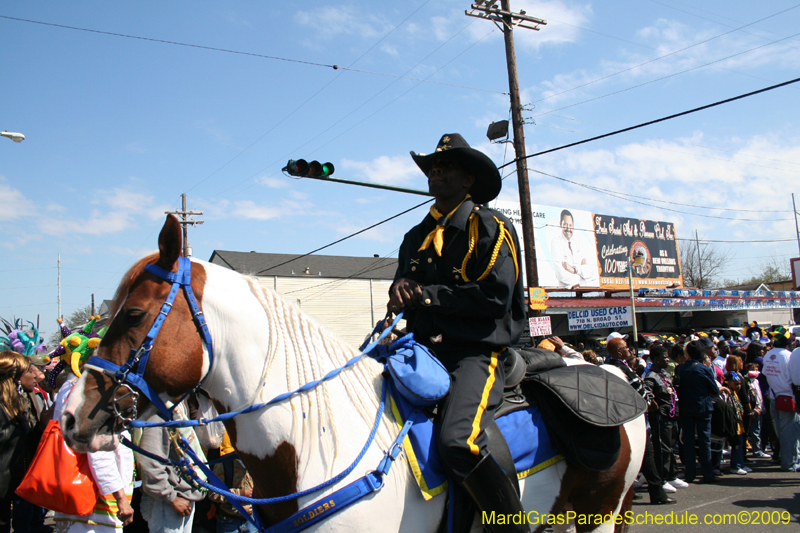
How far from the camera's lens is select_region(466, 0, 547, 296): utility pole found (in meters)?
13.2

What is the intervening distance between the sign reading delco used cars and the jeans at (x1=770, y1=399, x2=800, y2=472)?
7.59 m

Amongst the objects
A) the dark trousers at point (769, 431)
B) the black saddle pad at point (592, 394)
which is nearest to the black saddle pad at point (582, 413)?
the black saddle pad at point (592, 394)

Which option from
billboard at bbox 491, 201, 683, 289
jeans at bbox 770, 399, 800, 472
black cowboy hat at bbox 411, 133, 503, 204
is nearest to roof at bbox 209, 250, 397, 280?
billboard at bbox 491, 201, 683, 289

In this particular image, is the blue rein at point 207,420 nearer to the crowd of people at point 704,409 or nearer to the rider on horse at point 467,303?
the rider on horse at point 467,303

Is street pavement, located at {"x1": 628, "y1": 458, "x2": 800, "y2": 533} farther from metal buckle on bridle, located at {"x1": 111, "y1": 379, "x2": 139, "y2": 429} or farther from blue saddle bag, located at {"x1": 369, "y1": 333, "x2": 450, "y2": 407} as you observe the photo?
metal buckle on bridle, located at {"x1": 111, "y1": 379, "x2": 139, "y2": 429}

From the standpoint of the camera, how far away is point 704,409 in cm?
828

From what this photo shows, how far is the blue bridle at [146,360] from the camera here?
2.13 m

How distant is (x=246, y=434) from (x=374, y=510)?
0.66 metres

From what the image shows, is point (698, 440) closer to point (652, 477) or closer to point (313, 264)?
point (652, 477)

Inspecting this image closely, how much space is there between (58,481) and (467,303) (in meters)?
3.36

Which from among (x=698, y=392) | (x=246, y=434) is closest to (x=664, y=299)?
(x=698, y=392)

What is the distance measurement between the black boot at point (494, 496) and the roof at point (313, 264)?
114 ft

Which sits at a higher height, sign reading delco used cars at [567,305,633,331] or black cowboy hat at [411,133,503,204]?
black cowboy hat at [411,133,503,204]

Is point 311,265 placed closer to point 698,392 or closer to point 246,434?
point 698,392
